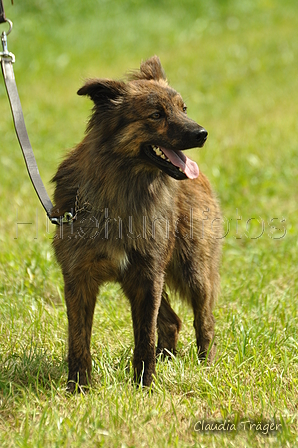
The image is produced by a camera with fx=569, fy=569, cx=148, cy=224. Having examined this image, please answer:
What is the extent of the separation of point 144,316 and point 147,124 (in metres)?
1.12

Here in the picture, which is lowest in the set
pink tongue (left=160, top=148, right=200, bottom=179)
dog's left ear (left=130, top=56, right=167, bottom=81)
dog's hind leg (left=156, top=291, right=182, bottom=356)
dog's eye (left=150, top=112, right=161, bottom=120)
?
dog's hind leg (left=156, top=291, right=182, bottom=356)

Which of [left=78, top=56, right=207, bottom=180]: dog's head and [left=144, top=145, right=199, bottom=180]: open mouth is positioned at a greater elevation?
[left=78, top=56, right=207, bottom=180]: dog's head

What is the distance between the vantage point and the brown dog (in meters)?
3.21

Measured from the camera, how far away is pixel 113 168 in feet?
10.7

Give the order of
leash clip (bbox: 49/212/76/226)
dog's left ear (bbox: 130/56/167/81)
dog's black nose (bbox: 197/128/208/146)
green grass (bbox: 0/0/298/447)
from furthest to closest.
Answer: dog's left ear (bbox: 130/56/167/81)
leash clip (bbox: 49/212/76/226)
dog's black nose (bbox: 197/128/208/146)
green grass (bbox: 0/0/298/447)

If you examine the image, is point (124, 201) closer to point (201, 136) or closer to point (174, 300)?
point (201, 136)

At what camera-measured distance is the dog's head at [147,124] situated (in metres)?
3.18

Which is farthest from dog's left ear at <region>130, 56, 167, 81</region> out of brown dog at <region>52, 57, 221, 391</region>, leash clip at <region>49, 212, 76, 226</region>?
leash clip at <region>49, 212, 76, 226</region>

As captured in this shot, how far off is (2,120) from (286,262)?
21.0ft

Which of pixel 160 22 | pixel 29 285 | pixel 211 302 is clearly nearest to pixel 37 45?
pixel 160 22

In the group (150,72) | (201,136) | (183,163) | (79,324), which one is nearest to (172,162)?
(183,163)

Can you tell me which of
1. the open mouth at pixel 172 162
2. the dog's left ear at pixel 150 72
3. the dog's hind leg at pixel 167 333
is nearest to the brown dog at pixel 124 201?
the open mouth at pixel 172 162

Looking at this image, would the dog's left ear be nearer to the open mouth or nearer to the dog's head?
the dog's head

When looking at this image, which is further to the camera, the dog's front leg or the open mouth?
the dog's front leg
